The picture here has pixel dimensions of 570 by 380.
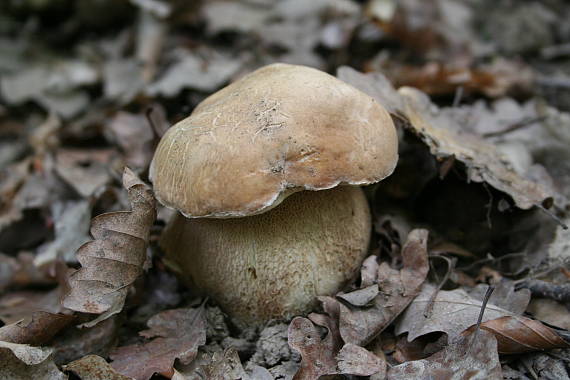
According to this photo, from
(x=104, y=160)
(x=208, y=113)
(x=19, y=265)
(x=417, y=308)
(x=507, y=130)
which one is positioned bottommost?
(x=19, y=265)

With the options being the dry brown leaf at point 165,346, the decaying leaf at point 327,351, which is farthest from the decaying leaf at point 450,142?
the dry brown leaf at point 165,346

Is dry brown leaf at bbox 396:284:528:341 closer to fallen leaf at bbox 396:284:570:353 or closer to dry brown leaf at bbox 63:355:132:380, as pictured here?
fallen leaf at bbox 396:284:570:353

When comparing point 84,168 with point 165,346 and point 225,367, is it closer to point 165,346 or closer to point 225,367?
point 165,346

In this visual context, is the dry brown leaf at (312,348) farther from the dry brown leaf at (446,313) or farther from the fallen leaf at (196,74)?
the fallen leaf at (196,74)

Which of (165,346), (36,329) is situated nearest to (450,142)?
(165,346)

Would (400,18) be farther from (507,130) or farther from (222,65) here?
(507,130)

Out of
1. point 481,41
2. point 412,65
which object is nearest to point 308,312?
point 412,65
